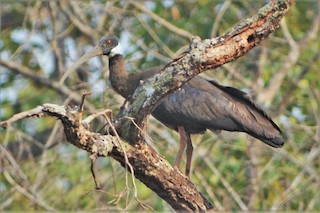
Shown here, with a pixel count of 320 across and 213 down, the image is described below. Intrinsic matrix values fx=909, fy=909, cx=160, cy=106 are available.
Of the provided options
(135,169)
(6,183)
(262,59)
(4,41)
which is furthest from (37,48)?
(135,169)

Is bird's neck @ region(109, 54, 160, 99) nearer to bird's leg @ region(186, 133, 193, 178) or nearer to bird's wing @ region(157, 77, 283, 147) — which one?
bird's wing @ region(157, 77, 283, 147)

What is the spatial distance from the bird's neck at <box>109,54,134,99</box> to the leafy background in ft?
2.63

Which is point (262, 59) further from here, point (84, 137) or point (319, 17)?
point (84, 137)

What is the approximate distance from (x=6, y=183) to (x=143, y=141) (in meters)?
5.02

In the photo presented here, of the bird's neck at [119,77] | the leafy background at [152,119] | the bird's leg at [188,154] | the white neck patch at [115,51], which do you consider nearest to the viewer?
the bird's leg at [188,154]

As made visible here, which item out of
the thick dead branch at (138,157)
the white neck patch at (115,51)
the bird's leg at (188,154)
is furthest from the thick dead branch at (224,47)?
the white neck patch at (115,51)

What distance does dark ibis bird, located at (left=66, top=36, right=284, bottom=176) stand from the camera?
296 inches

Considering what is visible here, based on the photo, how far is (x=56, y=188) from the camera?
9750 millimetres

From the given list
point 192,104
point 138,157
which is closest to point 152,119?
point 192,104

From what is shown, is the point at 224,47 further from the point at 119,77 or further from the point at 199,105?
the point at 199,105

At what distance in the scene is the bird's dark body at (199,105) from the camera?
7.48m

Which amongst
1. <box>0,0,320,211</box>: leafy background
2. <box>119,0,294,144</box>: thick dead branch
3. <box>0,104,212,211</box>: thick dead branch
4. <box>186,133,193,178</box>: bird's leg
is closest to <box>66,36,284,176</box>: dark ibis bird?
<box>186,133,193,178</box>: bird's leg

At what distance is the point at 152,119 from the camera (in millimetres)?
9242

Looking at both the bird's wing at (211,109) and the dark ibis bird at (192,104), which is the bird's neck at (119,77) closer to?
the dark ibis bird at (192,104)
